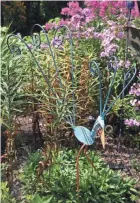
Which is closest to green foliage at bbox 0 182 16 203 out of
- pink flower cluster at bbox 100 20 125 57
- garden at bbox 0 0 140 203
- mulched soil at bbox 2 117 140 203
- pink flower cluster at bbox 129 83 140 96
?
garden at bbox 0 0 140 203

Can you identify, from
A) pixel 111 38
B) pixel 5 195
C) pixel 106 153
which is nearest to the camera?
pixel 5 195

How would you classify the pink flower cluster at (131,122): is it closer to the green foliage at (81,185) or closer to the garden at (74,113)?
the garden at (74,113)

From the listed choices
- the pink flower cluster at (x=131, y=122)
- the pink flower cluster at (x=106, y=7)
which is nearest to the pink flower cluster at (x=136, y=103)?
the pink flower cluster at (x=131, y=122)

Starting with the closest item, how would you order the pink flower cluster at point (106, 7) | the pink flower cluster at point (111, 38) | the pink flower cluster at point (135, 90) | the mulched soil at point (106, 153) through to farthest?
the mulched soil at point (106, 153) < the pink flower cluster at point (135, 90) < the pink flower cluster at point (111, 38) < the pink flower cluster at point (106, 7)

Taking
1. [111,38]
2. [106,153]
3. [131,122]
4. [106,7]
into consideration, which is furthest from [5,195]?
[106,7]

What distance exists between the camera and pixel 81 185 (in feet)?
11.5

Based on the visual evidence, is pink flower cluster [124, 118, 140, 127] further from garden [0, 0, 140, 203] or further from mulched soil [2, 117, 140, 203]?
mulched soil [2, 117, 140, 203]

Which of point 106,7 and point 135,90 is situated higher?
point 106,7

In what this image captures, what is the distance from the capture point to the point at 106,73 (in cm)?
484

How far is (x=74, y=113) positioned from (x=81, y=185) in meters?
0.53

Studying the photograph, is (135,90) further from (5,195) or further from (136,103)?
(5,195)

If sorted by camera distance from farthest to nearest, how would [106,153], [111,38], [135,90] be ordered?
[111,38]
[106,153]
[135,90]

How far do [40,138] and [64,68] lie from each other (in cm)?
82

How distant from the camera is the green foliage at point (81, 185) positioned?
3.48 meters
